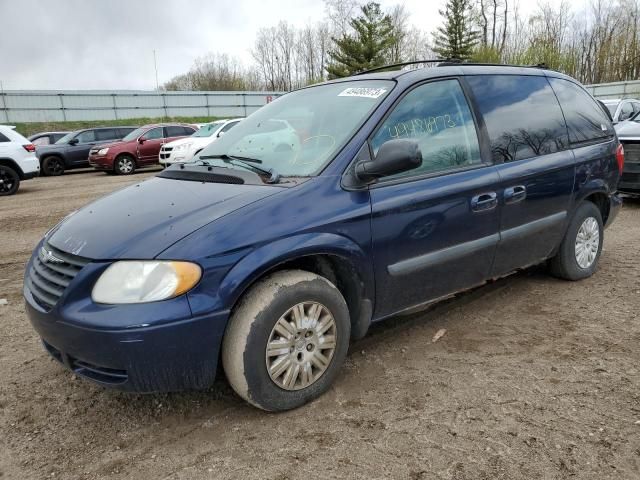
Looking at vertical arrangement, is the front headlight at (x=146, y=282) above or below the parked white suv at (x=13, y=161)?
below

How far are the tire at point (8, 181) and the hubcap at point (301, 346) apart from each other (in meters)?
12.6

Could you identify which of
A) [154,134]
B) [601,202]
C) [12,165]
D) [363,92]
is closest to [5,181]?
[12,165]

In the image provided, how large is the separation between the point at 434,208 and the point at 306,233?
91cm

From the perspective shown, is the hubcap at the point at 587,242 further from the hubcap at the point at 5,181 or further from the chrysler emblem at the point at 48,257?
the hubcap at the point at 5,181

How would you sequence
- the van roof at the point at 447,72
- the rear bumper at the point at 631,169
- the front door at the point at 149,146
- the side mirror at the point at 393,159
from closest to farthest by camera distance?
the side mirror at the point at 393,159 → the van roof at the point at 447,72 → the rear bumper at the point at 631,169 → the front door at the point at 149,146

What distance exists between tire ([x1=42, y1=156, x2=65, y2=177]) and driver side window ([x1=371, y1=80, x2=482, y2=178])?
18.3m

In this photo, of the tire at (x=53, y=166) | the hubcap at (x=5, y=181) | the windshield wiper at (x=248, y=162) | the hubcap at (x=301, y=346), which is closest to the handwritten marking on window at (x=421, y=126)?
the windshield wiper at (x=248, y=162)

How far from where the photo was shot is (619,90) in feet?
118

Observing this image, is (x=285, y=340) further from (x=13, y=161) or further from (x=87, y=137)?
(x=87, y=137)

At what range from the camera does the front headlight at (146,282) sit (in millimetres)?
2258

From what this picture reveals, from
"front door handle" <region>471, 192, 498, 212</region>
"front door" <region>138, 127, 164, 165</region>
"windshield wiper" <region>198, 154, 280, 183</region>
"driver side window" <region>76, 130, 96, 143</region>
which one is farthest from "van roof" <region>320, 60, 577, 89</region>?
"driver side window" <region>76, 130, 96, 143</region>

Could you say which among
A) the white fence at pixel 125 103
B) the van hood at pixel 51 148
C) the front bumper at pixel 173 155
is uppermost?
the white fence at pixel 125 103

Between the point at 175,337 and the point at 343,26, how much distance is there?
166 feet

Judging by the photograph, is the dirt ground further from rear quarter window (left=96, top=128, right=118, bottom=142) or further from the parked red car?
rear quarter window (left=96, top=128, right=118, bottom=142)
